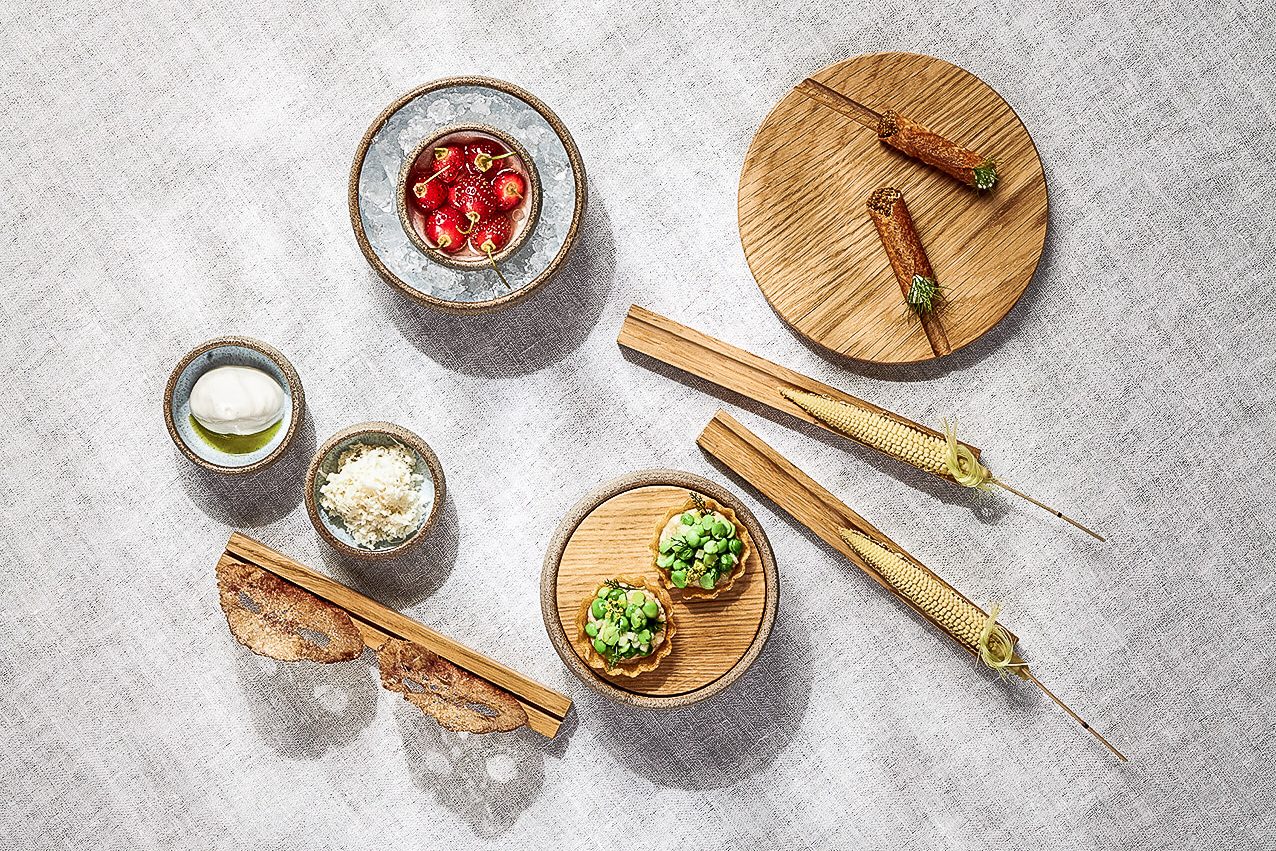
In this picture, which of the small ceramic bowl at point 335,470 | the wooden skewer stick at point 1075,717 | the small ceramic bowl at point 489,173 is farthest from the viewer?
the wooden skewer stick at point 1075,717

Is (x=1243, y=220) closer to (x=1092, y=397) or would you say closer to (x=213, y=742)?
(x=1092, y=397)

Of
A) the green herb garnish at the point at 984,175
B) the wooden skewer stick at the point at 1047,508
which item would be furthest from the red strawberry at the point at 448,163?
the wooden skewer stick at the point at 1047,508

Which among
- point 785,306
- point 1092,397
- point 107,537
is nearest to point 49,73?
point 107,537

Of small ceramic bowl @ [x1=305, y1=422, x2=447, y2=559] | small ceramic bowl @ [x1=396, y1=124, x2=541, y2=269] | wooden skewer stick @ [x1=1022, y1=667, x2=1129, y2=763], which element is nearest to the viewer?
small ceramic bowl @ [x1=396, y1=124, x2=541, y2=269]

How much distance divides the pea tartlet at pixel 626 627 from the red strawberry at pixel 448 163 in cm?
97

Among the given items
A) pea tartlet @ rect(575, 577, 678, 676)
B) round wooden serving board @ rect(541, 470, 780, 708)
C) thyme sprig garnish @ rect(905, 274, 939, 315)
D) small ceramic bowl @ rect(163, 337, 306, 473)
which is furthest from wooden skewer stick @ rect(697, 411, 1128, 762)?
small ceramic bowl @ rect(163, 337, 306, 473)

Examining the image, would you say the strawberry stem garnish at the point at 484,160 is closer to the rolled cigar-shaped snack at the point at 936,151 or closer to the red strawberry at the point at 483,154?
the red strawberry at the point at 483,154

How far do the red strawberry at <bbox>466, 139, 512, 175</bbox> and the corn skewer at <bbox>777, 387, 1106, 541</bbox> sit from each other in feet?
2.95

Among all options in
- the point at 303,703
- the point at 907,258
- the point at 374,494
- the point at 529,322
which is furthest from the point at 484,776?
the point at 907,258

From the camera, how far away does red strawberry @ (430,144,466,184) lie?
2096 millimetres

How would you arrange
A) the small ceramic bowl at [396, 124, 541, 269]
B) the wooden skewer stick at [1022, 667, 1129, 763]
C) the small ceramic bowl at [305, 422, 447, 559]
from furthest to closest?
the wooden skewer stick at [1022, 667, 1129, 763] < the small ceramic bowl at [305, 422, 447, 559] < the small ceramic bowl at [396, 124, 541, 269]

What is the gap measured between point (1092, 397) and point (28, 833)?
9.32 feet

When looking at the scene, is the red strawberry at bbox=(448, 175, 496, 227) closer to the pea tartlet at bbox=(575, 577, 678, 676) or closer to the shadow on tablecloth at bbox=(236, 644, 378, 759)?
the pea tartlet at bbox=(575, 577, 678, 676)

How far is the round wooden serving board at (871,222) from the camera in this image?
7.34 ft
